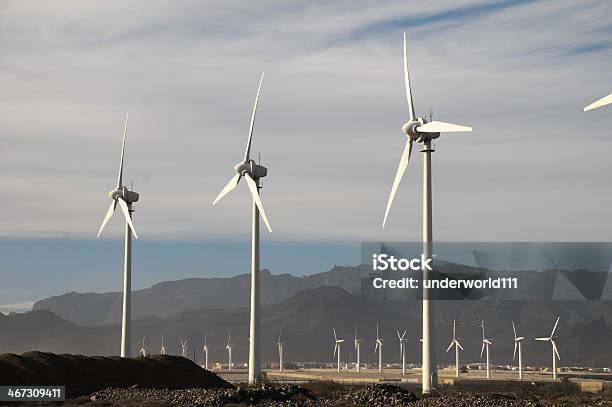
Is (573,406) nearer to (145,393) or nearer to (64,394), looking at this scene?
(145,393)

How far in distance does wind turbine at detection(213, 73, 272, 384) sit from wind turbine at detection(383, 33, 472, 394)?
19.2 metres

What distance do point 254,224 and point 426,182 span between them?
2653 cm

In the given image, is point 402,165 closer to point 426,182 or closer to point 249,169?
point 426,182

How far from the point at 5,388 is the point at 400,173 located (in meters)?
37.9

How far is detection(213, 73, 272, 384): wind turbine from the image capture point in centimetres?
10656

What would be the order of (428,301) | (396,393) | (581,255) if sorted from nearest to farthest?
(396,393)
(428,301)
(581,255)

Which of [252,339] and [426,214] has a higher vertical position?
[426,214]

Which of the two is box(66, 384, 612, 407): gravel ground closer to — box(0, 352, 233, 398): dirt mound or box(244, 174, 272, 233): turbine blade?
box(0, 352, 233, 398): dirt mound

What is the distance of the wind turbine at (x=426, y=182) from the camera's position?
277 ft

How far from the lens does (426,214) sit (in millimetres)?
85625

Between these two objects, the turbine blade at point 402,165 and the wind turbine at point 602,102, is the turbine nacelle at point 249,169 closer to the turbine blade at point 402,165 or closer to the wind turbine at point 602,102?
the turbine blade at point 402,165

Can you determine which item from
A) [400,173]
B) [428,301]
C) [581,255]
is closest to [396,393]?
[428,301]

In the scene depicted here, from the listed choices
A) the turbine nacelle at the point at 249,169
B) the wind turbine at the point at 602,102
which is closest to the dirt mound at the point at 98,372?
the turbine nacelle at the point at 249,169

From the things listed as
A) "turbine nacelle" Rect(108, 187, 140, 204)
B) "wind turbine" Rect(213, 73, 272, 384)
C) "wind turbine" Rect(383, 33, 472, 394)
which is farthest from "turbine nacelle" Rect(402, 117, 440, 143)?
"turbine nacelle" Rect(108, 187, 140, 204)
